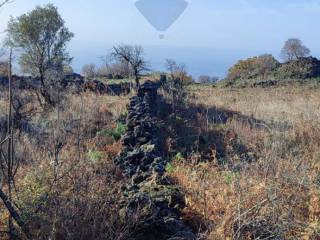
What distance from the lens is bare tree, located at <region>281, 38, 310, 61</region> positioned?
3553 centimetres

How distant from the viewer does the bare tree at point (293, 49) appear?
35.5 meters

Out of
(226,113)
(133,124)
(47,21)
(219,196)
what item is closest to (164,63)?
(47,21)

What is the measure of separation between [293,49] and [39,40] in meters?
23.5

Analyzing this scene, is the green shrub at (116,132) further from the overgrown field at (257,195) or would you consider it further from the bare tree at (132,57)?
the bare tree at (132,57)

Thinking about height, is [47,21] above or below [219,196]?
above

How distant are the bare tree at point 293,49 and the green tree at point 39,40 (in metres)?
22.1

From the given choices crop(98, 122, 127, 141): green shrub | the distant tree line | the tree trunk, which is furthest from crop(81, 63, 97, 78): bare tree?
the tree trunk

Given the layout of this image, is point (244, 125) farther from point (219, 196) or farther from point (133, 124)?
point (219, 196)

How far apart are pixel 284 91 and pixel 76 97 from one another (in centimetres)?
1233

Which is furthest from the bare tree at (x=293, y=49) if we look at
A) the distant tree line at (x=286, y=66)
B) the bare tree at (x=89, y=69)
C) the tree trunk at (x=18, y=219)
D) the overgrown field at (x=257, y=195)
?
the tree trunk at (x=18, y=219)

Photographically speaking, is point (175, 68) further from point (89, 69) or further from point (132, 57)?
point (89, 69)

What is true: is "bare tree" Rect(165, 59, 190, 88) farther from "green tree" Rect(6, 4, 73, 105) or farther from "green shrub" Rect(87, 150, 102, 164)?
"green shrub" Rect(87, 150, 102, 164)

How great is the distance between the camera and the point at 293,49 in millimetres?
35594

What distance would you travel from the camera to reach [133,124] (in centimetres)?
843
